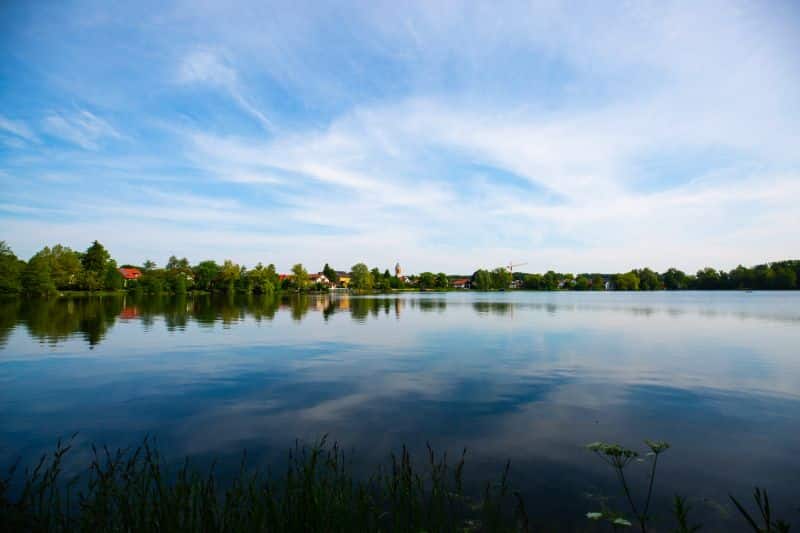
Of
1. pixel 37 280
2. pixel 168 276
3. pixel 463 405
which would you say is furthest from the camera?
pixel 168 276

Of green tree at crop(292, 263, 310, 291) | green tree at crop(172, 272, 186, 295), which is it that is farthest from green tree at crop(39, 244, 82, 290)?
green tree at crop(292, 263, 310, 291)

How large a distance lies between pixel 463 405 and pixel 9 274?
10695cm

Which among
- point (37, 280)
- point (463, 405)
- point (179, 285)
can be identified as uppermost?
point (37, 280)

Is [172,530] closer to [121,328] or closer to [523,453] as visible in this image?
[523,453]

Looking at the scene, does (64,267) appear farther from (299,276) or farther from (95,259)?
(299,276)

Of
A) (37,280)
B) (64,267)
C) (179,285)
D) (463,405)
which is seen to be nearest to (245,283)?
(179,285)

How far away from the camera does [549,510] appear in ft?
24.0

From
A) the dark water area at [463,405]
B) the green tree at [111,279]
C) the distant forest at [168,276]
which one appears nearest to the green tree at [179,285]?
the distant forest at [168,276]

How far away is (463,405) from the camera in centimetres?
1327

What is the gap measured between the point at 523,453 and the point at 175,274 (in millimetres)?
155803

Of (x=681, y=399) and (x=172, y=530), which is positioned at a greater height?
(x=172, y=530)

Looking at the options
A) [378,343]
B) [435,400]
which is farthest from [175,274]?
[435,400]

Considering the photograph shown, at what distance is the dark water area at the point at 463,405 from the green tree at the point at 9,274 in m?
77.2

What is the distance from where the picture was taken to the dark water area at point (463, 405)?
884cm
